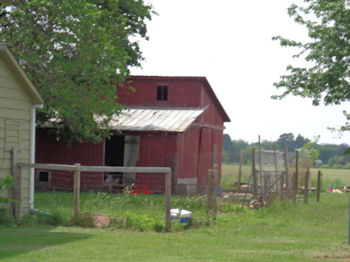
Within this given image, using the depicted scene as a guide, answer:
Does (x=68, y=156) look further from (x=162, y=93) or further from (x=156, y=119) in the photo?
(x=162, y=93)

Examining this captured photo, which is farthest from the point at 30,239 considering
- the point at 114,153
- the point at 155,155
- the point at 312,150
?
the point at 312,150

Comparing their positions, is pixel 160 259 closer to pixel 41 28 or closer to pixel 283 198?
pixel 283 198

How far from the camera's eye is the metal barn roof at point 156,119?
2620cm

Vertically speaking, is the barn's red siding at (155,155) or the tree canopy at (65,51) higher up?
the tree canopy at (65,51)

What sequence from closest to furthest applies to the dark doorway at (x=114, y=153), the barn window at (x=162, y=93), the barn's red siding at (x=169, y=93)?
the barn's red siding at (x=169, y=93), the barn window at (x=162, y=93), the dark doorway at (x=114, y=153)

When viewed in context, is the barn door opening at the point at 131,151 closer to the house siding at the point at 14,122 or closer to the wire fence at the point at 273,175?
the wire fence at the point at 273,175

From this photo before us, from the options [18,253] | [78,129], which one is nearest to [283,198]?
[78,129]

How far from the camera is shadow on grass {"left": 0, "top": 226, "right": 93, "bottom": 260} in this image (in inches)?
408

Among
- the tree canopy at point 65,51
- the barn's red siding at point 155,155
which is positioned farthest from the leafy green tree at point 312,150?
the tree canopy at point 65,51

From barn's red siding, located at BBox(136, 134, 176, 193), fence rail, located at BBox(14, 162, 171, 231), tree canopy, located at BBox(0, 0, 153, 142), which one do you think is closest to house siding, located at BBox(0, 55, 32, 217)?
fence rail, located at BBox(14, 162, 171, 231)

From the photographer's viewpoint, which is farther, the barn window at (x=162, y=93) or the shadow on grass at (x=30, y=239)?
the barn window at (x=162, y=93)

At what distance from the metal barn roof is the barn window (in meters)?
1.28

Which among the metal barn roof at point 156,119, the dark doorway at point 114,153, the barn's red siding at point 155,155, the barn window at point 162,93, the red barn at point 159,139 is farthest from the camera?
the dark doorway at point 114,153

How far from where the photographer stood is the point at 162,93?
1229 inches
